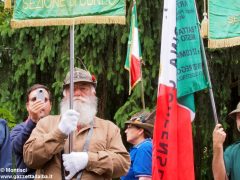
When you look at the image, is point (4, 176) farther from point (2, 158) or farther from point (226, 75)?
point (226, 75)

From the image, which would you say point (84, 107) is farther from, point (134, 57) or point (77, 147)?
point (134, 57)

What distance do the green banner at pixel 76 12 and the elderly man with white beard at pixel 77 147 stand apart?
54 centimetres

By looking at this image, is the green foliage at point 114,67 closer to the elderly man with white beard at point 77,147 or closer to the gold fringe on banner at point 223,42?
the gold fringe on banner at point 223,42

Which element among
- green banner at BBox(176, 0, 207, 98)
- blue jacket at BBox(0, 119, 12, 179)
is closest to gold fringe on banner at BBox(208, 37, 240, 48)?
green banner at BBox(176, 0, 207, 98)

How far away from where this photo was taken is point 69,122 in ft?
15.7

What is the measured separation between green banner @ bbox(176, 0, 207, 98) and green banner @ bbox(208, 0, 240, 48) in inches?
21.8

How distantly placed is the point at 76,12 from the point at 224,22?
4.64ft

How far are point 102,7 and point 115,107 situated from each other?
560cm

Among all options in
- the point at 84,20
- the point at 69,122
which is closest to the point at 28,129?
the point at 69,122

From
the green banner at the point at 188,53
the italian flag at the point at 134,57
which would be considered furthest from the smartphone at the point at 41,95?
the italian flag at the point at 134,57

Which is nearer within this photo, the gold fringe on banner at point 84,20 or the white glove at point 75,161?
the white glove at point 75,161

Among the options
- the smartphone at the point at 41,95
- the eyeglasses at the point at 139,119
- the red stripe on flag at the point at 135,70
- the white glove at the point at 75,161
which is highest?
the red stripe on flag at the point at 135,70

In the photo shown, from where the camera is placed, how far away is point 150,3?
10148mm

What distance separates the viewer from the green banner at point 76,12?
539 centimetres
